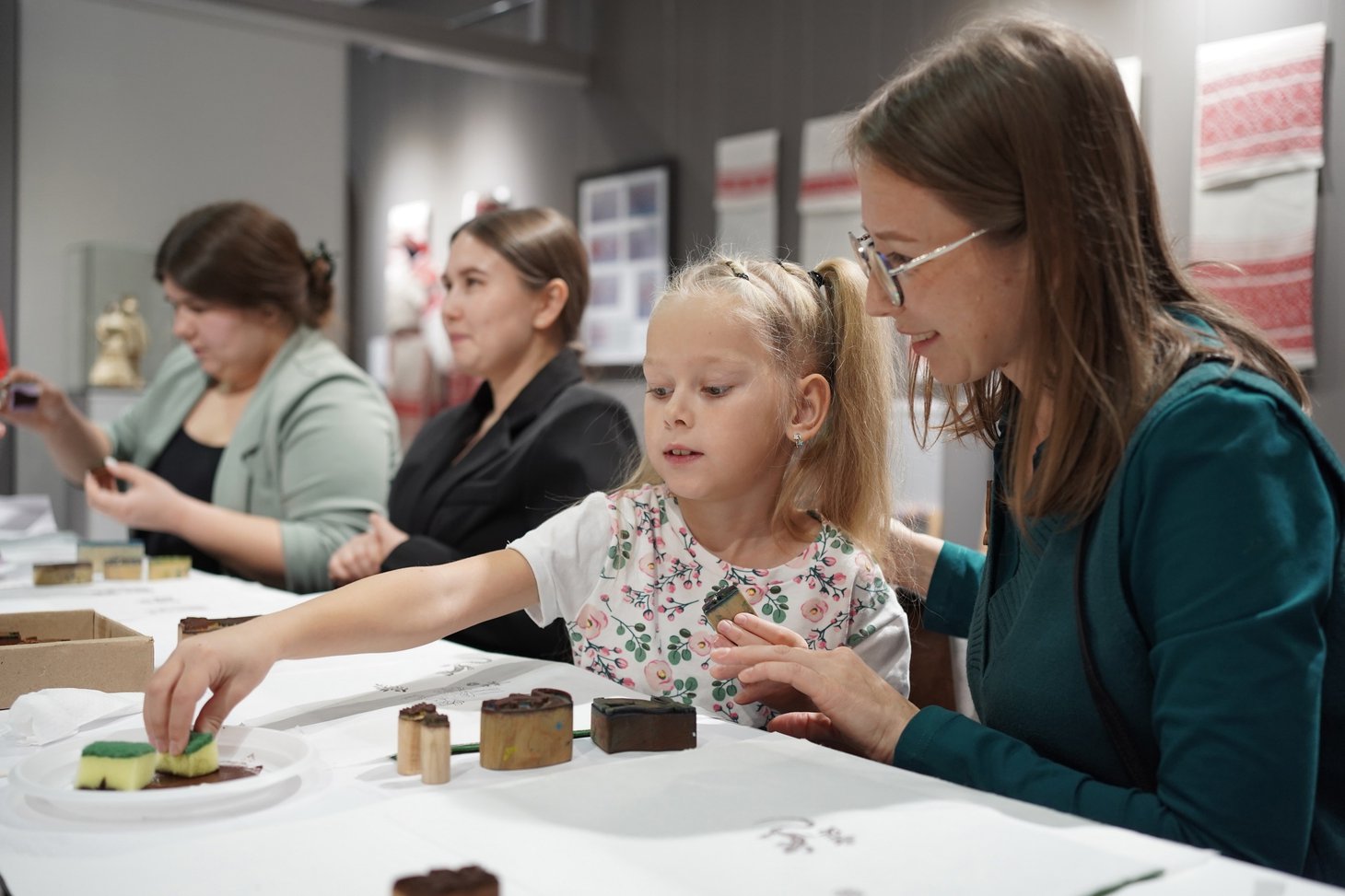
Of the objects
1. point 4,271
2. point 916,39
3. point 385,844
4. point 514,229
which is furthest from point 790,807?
point 4,271

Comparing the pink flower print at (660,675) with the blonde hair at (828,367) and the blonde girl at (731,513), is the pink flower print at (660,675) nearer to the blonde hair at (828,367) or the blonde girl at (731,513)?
the blonde girl at (731,513)

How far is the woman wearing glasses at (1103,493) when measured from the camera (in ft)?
3.22

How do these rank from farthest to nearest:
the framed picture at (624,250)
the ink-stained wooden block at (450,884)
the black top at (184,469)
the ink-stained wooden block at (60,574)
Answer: the framed picture at (624,250), the black top at (184,469), the ink-stained wooden block at (60,574), the ink-stained wooden block at (450,884)

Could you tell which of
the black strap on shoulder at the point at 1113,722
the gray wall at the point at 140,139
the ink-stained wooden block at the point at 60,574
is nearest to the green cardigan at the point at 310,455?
the ink-stained wooden block at the point at 60,574

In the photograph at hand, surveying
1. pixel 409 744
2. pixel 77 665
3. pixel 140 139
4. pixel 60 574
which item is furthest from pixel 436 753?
pixel 140 139

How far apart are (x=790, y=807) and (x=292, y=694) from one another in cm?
69

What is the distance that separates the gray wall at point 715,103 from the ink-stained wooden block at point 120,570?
2.31 meters

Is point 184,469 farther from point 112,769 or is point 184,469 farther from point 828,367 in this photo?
point 112,769

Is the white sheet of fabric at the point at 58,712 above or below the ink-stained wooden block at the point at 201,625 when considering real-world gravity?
below

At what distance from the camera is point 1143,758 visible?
109 centimetres

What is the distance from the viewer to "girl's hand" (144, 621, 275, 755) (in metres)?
1.05

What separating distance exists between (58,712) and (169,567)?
3.98ft

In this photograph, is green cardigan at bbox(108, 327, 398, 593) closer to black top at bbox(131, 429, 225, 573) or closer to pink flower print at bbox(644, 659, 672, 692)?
black top at bbox(131, 429, 225, 573)

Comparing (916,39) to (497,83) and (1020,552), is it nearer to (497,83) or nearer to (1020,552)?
(497,83)
